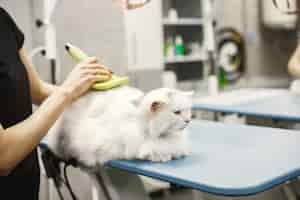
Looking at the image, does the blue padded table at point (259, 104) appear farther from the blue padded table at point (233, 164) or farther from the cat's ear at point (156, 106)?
the cat's ear at point (156, 106)

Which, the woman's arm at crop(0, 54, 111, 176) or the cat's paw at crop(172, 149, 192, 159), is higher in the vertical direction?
the woman's arm at crop(0, 54, 111, 176)

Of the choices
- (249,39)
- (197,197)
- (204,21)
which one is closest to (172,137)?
(197,197)

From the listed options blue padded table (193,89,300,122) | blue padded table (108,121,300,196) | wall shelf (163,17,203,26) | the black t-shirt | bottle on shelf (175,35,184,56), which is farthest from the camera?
bottle on shelf (175,35,184,56)

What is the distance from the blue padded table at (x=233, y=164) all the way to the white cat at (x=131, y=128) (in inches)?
1.2

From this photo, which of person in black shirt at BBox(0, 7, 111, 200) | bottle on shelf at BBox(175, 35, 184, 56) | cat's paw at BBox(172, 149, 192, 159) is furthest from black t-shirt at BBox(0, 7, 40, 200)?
bottle on shelf at BBox(175, 35, 184, 56)

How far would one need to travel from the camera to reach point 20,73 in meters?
0.90

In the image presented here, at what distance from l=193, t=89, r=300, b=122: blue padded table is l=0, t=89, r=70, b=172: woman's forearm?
1019mm

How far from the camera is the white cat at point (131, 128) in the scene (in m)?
0.90

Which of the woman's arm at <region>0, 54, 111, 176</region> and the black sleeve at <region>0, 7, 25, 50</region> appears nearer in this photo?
the woman's arm at <region>0, 54, 111, 176</region>

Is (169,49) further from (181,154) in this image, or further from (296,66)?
(181,154)

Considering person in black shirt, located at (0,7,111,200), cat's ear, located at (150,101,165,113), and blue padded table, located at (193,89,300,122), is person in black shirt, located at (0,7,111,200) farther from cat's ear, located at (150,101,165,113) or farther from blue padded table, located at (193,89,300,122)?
blue padded table, located at (193,89,300,122)

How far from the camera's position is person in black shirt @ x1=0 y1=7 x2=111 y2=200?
799mm

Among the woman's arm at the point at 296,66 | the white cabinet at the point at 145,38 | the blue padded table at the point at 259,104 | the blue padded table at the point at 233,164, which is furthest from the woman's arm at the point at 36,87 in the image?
the woman's arm at the point at 296,66

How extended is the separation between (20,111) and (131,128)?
0.85ft
